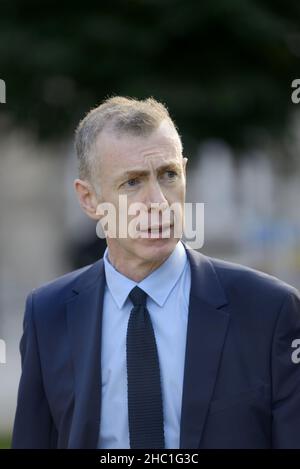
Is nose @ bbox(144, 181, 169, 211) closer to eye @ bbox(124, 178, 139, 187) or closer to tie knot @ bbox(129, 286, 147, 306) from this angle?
eye @ bbox(124, 178, 139, 187)

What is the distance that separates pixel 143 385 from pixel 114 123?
0.78 meters

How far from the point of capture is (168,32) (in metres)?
8.25

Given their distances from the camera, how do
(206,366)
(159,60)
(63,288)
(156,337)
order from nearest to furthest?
1. (206,366)
2. (156,337)
3. (63,288)
4. (159,60)

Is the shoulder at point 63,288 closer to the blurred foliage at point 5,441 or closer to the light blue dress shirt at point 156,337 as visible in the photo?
the light blue dress shirt at point 156,337

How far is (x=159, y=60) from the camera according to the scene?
8.56 metres

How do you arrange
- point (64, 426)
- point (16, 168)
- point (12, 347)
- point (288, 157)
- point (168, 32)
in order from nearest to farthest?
1. point (64, 426)
2. point (168, 32)
3. point (288, 157)
4. point (12, 347)
5. point (16, 168)

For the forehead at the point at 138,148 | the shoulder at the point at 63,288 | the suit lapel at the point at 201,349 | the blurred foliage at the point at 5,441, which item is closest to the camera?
the suit lapel at the point at 201,349

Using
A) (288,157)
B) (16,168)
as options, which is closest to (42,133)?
(288,157)

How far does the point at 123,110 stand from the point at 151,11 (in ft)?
17.0

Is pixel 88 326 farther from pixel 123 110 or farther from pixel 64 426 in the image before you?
pixel 123 110

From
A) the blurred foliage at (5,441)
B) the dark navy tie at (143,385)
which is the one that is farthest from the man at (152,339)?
the blurred foliage at (5,441)

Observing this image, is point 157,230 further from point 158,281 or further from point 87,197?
point 87,197

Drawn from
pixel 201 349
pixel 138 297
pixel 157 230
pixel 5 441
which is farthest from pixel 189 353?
pixel 5 441

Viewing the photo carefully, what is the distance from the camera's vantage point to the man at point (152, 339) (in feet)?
10.1
